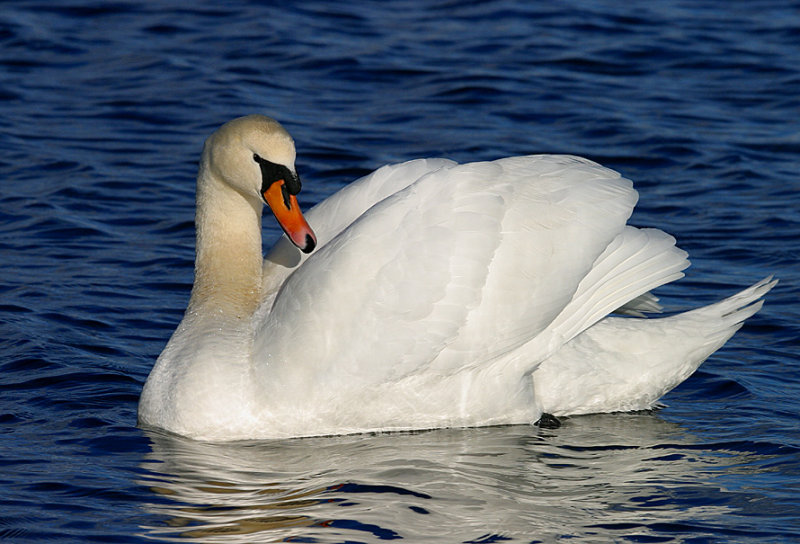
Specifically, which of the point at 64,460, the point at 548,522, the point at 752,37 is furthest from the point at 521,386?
the point at 752,37

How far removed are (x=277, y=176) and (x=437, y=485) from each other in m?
1.79

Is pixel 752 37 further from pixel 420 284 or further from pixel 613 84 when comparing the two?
pixel 420 284

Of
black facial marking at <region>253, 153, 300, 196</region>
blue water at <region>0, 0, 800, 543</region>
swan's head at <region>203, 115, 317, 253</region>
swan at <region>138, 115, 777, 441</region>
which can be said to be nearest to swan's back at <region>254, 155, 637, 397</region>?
swan at <region>138, 115, 777, 441</region>

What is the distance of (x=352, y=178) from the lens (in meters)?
11.6

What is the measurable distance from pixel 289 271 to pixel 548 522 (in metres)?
2.32

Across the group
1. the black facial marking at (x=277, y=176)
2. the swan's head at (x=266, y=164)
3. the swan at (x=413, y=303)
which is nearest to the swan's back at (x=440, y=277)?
the swan at (x=413, y=303)

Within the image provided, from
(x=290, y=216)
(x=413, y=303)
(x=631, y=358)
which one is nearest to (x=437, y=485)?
(x=413, y=303)

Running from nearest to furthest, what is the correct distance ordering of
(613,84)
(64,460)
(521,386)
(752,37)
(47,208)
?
1. (64,460)
2. (521,386)
3. (47,208)
4. (613,84)
5. (752,37)

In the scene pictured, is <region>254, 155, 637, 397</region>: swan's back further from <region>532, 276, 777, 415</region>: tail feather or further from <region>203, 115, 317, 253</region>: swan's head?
<region>532, 276, 777, 415</region>: tail feather

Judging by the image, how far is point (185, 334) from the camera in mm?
7312

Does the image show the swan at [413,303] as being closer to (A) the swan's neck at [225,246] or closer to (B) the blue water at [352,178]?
(A) the swan's neck at [225,246]

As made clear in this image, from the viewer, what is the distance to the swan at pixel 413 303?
22.1 feet

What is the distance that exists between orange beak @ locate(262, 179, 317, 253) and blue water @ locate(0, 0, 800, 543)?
1.02 m

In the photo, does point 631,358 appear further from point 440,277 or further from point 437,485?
point 437,485
